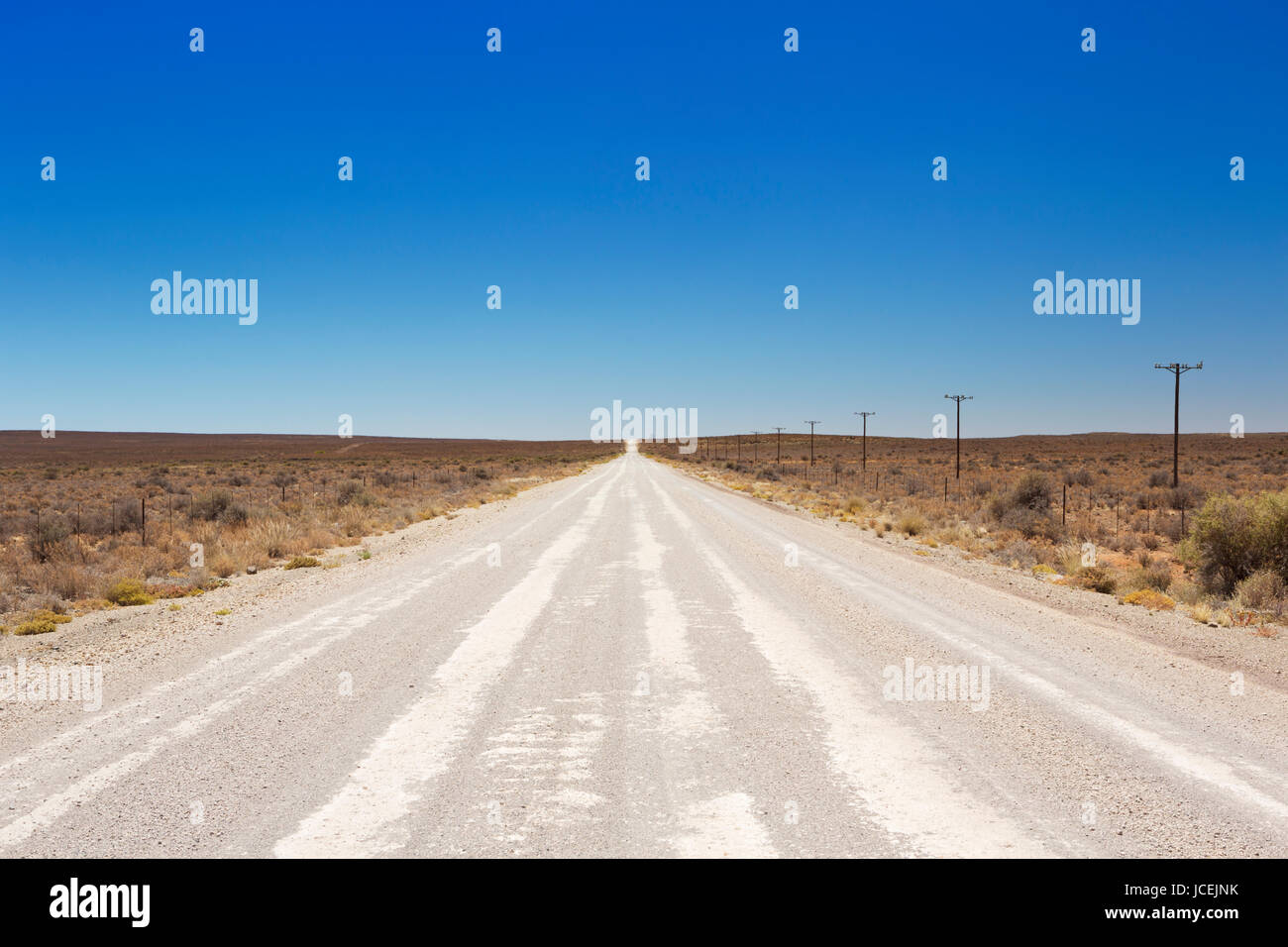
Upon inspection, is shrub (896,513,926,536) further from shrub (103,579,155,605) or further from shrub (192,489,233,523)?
shrub (192,489,233,523)

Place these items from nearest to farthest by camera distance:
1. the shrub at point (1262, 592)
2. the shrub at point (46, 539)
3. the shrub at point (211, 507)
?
the shrub at point (1262, 592) → the shrub at point (46, 539) → the shrub at point (211, 507)

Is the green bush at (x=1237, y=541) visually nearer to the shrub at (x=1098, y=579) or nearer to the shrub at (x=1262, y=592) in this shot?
the shrub at (x=1262, y=592)

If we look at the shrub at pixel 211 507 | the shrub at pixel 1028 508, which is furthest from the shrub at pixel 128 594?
the shrub at pixel 1028 508

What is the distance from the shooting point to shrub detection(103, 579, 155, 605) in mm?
10969

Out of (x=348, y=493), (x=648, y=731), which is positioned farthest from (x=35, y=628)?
(x=348, y=493)

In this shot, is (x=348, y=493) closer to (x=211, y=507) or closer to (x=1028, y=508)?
(x=211, y=507)

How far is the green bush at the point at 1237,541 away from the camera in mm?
12031

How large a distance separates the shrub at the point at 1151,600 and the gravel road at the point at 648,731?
0.55 meters

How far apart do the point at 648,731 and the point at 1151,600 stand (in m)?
9.60

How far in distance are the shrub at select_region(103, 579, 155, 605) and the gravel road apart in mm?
733

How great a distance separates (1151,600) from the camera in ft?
37.1

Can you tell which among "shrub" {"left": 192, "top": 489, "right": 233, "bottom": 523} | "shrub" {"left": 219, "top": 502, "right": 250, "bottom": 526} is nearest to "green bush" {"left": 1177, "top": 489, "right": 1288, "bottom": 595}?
"shrub" {"left": 219, "top": 502, "right": 250, "bottom": 526}
